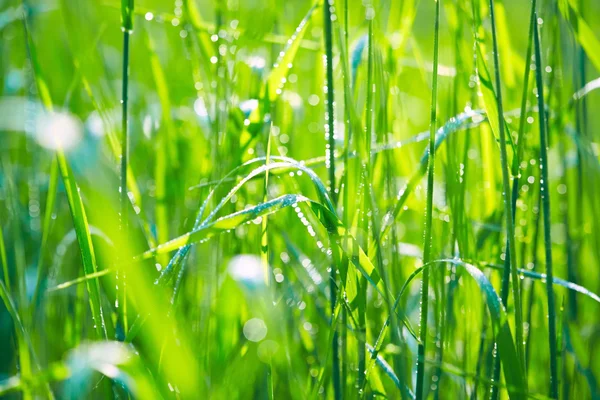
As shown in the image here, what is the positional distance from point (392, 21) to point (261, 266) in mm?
561

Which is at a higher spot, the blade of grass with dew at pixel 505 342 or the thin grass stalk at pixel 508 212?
the thin grass stalk at pixel 508 212

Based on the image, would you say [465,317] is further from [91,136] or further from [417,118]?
[417,118]

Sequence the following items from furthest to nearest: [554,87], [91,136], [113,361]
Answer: [91,136] → [554,87] → [113,361]

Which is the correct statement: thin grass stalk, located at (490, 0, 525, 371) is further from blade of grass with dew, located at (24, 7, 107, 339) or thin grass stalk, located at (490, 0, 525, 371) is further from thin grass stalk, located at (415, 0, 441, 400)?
blade of grass with dew, located at (24, 7, 107, 339)

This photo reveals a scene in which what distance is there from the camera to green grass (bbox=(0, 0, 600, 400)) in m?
0.52

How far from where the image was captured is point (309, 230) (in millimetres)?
594

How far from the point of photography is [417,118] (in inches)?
85.2

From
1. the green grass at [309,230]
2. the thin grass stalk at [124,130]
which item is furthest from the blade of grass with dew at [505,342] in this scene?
the thin grass stalk at [124,130]

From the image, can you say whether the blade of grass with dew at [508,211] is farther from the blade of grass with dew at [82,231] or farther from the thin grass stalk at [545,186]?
the blade of grass with dew at [82,231]

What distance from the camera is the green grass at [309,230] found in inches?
20.5

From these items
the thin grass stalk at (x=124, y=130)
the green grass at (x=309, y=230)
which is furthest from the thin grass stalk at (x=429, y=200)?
the thin grass stalk at (x=124, y=130)

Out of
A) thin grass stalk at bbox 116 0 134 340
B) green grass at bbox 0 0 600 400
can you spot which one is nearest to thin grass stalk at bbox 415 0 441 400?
green grass at bbox 0 0 600 400

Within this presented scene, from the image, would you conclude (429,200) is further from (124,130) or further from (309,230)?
(124,130)

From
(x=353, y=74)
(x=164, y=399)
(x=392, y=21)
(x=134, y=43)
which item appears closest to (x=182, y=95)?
(x=134, y=43)
